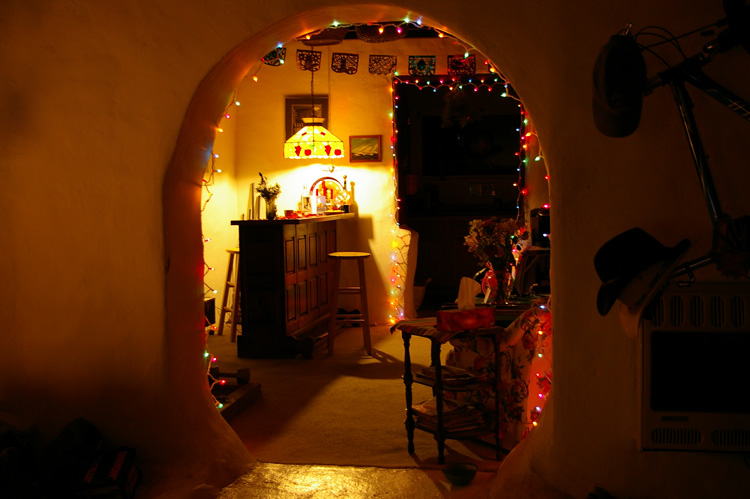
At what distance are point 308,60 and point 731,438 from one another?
5.71 metres

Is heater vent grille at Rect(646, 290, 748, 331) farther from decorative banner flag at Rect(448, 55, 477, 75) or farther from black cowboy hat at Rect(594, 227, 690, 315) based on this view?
decorative banner flag at Rect(448, 55, 477, 75)

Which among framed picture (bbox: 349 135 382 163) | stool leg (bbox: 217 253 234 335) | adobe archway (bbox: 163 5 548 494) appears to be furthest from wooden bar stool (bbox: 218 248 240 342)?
adobe archway (bbox: 163 5 548 494)

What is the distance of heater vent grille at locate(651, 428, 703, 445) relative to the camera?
228 cm

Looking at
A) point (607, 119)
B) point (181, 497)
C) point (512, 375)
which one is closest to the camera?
point (607, 119)

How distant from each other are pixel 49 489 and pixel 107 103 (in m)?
1.73

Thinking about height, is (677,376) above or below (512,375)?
above

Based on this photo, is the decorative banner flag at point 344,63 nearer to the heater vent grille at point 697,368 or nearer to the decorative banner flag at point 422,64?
the decorative banner flag at point 422,64

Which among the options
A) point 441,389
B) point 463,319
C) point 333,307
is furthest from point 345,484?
point 333,307

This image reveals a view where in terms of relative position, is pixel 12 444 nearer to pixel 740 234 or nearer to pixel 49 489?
pixel 49 489

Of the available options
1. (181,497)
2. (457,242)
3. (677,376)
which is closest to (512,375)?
(677,376)

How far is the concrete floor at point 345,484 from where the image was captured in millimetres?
2963

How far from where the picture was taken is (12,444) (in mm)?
2902

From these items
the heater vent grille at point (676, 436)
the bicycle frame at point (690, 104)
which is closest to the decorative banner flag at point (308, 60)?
the bicycle frame at point (690, 104)

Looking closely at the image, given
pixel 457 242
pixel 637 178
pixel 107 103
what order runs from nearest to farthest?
pixel 637 178
pixel 107 103
pixel 457 242
